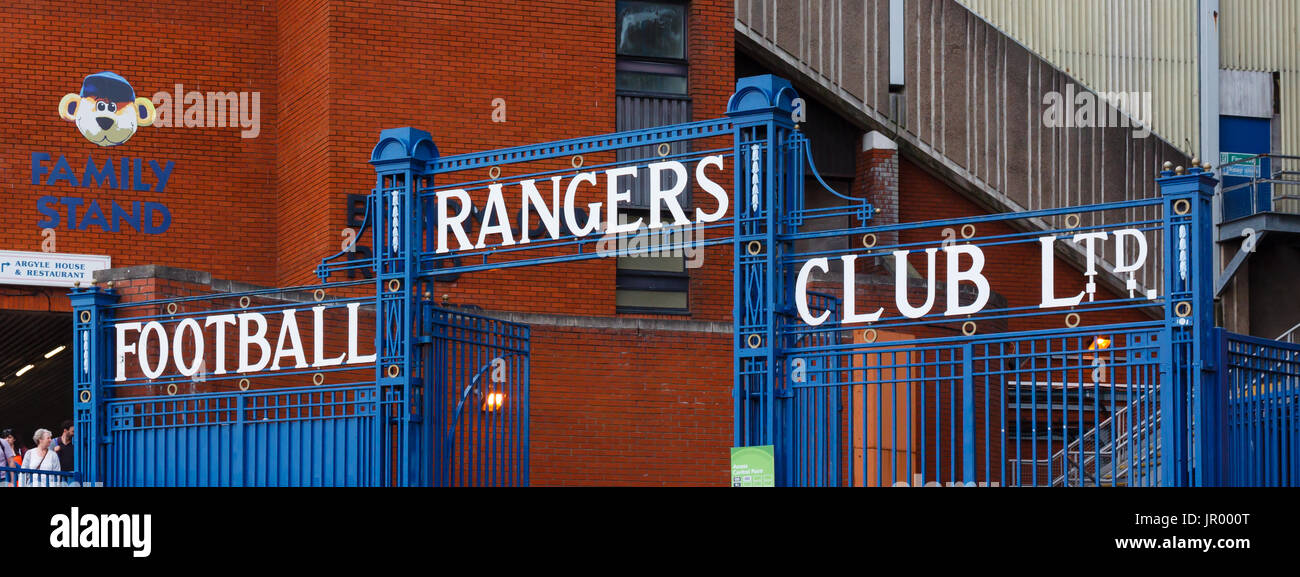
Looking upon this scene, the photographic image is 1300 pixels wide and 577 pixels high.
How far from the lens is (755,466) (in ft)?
38.7

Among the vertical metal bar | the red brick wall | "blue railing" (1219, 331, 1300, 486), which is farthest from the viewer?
the red brick wall

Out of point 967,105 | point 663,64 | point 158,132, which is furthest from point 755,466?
point 967,105

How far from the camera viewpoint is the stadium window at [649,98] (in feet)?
74.9

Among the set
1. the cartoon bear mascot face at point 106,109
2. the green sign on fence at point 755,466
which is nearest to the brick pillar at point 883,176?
the cartoon bear mascot face at point 106,109

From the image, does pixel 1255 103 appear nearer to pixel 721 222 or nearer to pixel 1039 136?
pixel 1039 136

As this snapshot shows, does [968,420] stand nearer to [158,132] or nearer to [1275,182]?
[158,132]

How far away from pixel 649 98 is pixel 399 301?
994 centimetres

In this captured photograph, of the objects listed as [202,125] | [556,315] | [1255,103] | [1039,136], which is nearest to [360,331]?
[556,315]

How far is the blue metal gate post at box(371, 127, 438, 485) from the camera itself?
13562 mm

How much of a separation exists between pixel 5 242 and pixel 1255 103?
2056 centimetres

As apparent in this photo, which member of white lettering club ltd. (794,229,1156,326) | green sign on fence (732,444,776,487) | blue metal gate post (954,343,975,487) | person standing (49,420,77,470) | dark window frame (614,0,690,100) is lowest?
person standing (49,420,77,470)

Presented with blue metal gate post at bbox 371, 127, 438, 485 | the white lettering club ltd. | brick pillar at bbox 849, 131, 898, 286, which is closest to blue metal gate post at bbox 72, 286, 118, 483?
blue metal gate post at bbox 371, 127, 438, 485

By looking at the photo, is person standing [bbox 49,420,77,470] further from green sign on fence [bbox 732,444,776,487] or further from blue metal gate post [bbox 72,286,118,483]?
green sign on fence [bbox 732,444,776,487]

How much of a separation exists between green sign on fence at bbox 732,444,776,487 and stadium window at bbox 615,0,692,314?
1087cm
